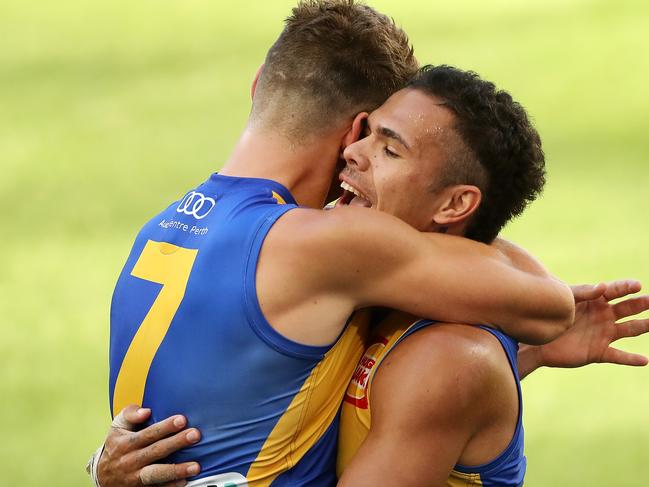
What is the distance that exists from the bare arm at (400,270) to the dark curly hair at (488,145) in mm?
297

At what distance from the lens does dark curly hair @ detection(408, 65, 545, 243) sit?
414 cm

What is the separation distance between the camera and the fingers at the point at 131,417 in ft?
13.2

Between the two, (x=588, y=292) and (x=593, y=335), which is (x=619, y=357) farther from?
(x=588, y=292)

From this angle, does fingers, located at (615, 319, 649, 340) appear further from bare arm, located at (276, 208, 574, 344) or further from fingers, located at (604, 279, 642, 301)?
bare arm, located at (276, 208, 574, 344)

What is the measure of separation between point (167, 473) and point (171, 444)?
10cm

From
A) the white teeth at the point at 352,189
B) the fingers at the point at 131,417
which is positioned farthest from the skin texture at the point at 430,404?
the fingers at the point at 131,417

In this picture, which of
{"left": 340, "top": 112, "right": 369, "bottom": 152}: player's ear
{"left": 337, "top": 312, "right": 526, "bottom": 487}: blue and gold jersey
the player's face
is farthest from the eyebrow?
{"left": 337, "top": 312, "right": 526, "bottom": 487}: blue and gold jersey

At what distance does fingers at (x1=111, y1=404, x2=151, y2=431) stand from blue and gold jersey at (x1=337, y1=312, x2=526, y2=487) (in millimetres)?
639

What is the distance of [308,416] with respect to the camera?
394 centimetres

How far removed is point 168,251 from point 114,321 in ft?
1.10

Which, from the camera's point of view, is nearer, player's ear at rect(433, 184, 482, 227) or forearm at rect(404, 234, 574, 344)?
forearm at rect(404, 234, 574, 344)

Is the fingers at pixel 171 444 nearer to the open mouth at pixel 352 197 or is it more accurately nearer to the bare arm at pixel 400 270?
the bare arm at pixel 400 270

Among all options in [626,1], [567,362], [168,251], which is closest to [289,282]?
[168,251]

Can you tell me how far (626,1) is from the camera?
13.9m
